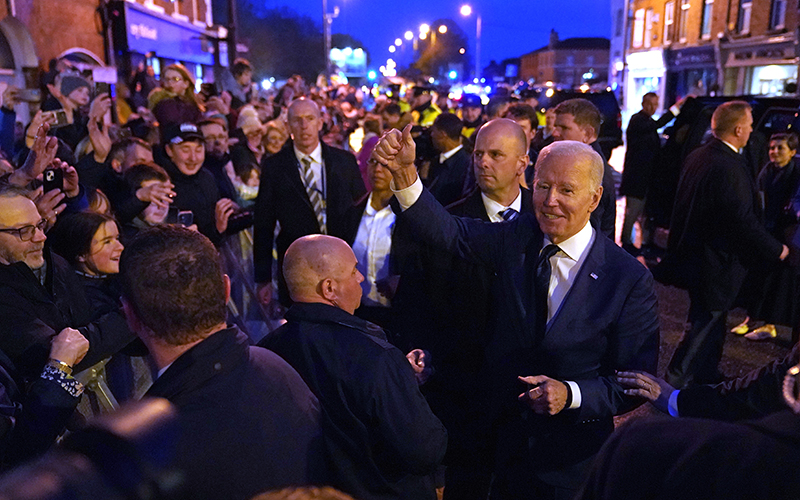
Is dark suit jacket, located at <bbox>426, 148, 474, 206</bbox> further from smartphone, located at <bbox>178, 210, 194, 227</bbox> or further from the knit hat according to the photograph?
the knit hat

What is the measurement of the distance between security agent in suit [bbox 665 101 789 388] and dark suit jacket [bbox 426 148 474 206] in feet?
5.71

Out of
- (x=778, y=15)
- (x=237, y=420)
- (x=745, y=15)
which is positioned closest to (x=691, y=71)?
(x=745, y=15)

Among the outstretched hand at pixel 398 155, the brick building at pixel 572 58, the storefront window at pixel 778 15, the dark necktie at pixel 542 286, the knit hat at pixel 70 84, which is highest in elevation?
the brick building at pixel 572 58

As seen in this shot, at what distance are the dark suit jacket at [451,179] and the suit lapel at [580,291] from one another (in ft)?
7.82

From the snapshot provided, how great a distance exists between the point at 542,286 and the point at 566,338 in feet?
0.80

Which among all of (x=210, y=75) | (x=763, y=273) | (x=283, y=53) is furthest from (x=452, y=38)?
(x=763, y=273)

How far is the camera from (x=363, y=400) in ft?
7.47

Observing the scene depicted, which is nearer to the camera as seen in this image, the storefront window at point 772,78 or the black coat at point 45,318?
the black coat at point 45,318

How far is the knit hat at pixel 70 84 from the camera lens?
723 cm

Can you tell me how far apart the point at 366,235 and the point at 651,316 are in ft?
7.09

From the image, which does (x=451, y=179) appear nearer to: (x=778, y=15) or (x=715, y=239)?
(x=715, y=239)

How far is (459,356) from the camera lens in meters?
3.56

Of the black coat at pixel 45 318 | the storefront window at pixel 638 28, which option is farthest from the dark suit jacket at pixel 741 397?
the storefront window at pixel 638 28

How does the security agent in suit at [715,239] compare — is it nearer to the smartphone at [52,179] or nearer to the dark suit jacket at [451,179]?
the dark suit jacket at [451,179]
